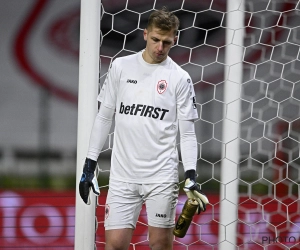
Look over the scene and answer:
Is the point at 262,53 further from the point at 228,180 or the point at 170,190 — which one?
the point at 170,190

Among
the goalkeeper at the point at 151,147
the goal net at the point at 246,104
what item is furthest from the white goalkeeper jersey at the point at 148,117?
the goal net at the point at 246,104

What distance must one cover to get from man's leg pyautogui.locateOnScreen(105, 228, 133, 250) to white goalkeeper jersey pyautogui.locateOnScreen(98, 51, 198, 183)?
0.22 meters

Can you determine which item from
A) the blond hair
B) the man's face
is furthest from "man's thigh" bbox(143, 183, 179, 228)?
the blond hair

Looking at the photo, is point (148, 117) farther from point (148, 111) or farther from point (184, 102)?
point (184, 102)

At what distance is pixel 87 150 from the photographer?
9.45 ft

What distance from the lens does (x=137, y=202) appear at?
260 centimetres

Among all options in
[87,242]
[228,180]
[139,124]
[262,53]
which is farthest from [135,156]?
[262,53]

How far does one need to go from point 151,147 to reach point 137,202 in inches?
9.8

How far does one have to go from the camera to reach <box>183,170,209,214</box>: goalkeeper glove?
8.24 feet

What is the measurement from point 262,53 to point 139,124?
6.58 ft

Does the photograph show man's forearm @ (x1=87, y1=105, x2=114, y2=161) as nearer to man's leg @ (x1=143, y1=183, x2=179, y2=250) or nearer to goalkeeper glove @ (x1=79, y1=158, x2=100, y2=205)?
goalkeeper glove @ (x1=79, y1=158, x2=100, y2=205)

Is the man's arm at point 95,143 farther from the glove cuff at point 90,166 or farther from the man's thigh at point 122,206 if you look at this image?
the man's thigh at point 122,206

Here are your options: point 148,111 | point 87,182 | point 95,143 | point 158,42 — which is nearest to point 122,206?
point 87,182

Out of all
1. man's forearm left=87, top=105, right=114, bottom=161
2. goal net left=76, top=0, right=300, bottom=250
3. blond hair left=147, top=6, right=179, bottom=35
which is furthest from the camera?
goal net left=76, top=0, right=300, bottom=250
